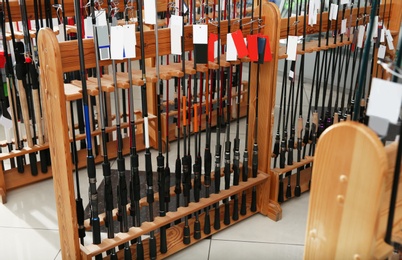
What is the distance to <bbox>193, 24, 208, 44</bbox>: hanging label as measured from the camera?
6.57 feet

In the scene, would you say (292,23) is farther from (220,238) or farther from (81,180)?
(81,180)

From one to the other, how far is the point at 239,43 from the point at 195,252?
1.04 metres

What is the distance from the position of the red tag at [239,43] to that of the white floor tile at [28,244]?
4.37ft

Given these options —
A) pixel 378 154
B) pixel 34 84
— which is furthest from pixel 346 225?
pixel 34 84

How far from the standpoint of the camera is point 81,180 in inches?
118

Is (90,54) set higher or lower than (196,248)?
higher

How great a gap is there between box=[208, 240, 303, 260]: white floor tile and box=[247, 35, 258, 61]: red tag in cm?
94

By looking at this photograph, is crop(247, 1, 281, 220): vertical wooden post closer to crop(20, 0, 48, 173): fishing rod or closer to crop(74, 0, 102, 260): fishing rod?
crop(74, 0, 102, 260): fishing rod

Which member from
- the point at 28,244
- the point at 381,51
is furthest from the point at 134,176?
the point at 381,51

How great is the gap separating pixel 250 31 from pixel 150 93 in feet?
4.00

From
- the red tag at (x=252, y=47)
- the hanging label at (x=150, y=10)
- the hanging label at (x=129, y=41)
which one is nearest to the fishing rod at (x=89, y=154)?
the hanging label at (x=129, y=41)

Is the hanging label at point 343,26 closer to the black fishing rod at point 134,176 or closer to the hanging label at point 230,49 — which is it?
the hanging label at point 230,49

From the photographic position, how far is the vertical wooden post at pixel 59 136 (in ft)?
5.40

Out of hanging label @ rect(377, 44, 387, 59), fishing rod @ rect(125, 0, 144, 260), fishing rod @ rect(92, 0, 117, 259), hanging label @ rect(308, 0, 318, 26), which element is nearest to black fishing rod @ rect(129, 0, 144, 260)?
fishing rod @ rect(125, 0, 144, 260)
